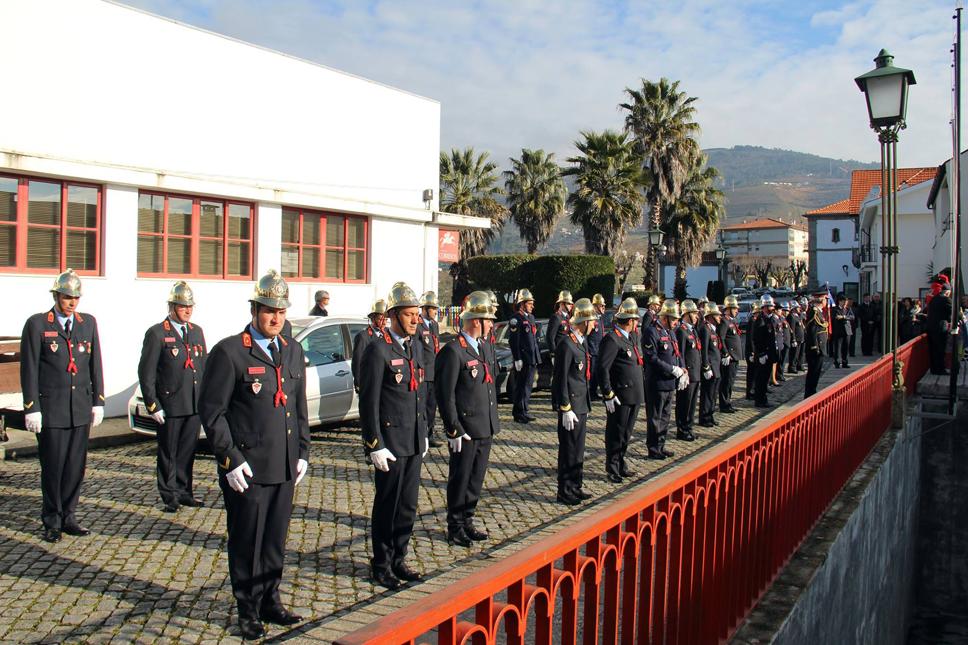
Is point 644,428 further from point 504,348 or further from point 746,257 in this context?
point 746,257

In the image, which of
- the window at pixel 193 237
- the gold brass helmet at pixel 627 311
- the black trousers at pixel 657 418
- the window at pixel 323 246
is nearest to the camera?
the gold brass helmet at pixel 627 311

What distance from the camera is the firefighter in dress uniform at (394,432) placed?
5355 millimetres

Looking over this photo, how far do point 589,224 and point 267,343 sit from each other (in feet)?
106

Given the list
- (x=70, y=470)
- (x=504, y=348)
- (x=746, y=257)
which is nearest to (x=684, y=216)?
(x=504, y=348)

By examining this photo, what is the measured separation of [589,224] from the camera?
36.1 m

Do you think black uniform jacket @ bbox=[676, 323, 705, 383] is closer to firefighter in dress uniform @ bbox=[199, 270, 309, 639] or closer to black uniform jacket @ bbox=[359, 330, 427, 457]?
black uniform jacket @ bbox=[359, 330, 427, 457]

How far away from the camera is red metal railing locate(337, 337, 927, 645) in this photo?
2053 mm

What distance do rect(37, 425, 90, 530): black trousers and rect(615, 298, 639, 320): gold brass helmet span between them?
5.40 meters

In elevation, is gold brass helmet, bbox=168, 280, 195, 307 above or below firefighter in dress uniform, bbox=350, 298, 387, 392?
above

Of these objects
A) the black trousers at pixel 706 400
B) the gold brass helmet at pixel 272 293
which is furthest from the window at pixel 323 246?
the gold brass helmet at pixel 272 293

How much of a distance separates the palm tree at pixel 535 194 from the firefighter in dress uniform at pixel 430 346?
32.2 m

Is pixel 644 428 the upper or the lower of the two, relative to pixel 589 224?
lower

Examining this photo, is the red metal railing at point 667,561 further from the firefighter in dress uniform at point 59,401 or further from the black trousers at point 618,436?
the firefighter in dress uniform at point 59,401

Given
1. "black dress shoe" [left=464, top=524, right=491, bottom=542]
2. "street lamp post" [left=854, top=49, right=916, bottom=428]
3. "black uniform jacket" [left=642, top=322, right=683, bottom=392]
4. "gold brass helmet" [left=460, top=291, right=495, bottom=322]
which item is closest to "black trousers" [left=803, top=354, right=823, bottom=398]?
"street lamp post" [left=854, top=49, right=916, bottom=428]
